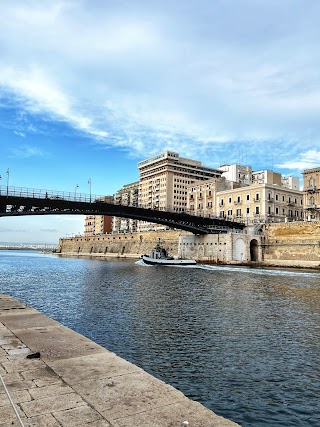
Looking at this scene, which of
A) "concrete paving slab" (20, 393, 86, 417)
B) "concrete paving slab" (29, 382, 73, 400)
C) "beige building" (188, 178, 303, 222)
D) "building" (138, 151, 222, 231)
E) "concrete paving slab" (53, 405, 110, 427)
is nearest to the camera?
"concrete paving slab" (53, 405, 110, 427)

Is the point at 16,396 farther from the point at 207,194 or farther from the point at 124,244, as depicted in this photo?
the point at 124,244

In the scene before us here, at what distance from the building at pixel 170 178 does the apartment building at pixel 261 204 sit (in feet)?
226

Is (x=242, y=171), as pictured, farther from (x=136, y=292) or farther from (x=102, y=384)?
(x=102, y=384)

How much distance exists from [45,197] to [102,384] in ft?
190

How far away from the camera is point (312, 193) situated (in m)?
92.6

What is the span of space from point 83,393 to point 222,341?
32.7 feet

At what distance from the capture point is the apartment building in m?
98.2

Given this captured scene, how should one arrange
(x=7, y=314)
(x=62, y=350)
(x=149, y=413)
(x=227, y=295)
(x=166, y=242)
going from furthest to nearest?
(x=166, y=242) < (x=227, y=295) < (x=7, y=314) < (x=62, y=350) < (x=149, y=413)

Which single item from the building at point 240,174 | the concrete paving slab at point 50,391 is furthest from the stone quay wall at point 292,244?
the building at point 240,174

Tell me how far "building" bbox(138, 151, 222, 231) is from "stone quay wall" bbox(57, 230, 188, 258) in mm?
31629

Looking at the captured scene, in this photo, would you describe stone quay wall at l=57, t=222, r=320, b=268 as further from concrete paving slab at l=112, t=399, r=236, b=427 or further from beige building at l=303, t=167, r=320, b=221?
concrete paving slab at l=112, t=399, r=236, b=427

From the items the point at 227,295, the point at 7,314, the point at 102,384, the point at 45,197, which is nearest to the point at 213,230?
the point at 45,197

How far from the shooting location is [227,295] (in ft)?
105

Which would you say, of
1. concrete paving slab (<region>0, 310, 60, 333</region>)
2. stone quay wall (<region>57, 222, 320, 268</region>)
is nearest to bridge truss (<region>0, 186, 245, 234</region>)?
stone quay wall (<region>57, 222, 320, 268</region>)
